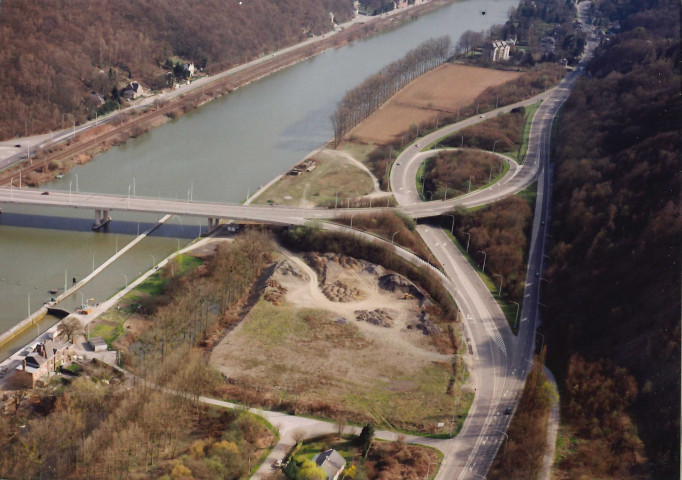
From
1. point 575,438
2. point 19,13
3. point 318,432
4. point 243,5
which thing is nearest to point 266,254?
point 318,432

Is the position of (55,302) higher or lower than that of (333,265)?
lower

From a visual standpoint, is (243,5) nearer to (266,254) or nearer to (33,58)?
(33,58)

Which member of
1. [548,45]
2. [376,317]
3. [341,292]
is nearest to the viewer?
[376,317]

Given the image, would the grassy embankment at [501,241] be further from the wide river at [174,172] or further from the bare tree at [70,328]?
the bare tree at [70,328]

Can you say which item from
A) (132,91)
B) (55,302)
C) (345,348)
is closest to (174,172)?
(132,91)

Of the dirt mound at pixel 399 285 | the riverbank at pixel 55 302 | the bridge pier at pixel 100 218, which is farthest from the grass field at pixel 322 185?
the dirt mound at pixel 399 285

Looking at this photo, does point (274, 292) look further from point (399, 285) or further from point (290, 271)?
point (399, 285)

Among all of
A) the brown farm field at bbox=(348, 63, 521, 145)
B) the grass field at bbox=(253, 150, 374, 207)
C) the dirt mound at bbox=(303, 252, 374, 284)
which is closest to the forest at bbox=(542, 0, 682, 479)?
the dirt mound at bbox=(303, 252, 374, 284)
